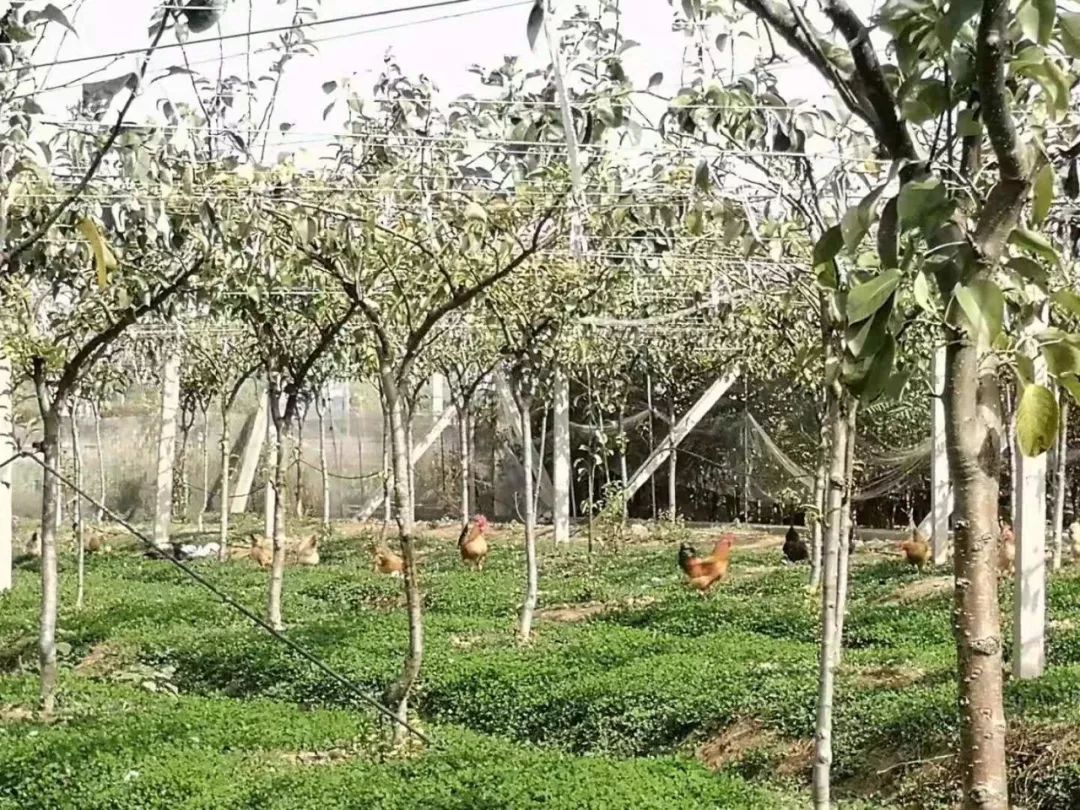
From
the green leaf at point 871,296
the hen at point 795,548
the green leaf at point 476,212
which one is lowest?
the hen at point 795,548

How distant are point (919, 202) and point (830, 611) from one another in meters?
3.47

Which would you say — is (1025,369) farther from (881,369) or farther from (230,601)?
(230,601)

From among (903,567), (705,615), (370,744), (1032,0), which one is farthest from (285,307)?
(1032,0)

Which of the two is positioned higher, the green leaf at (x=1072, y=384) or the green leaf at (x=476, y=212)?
the green leaf at (x=476, y=212)

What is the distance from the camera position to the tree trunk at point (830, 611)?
478cm

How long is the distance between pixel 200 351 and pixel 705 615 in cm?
922

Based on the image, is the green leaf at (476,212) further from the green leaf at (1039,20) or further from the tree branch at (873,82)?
the green leaf at (1039,20)

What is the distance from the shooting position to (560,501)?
1720cm

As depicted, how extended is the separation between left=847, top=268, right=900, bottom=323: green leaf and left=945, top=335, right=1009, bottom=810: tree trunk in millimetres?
498

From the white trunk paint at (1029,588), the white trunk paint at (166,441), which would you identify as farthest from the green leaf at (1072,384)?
the white trunk paint at (166,441)

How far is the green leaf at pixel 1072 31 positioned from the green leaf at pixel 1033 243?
27 cm

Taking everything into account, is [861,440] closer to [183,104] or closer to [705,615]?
[705,615]

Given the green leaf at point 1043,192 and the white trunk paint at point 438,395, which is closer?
the green leaf at point 1043,192

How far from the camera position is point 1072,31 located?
5.13ft
